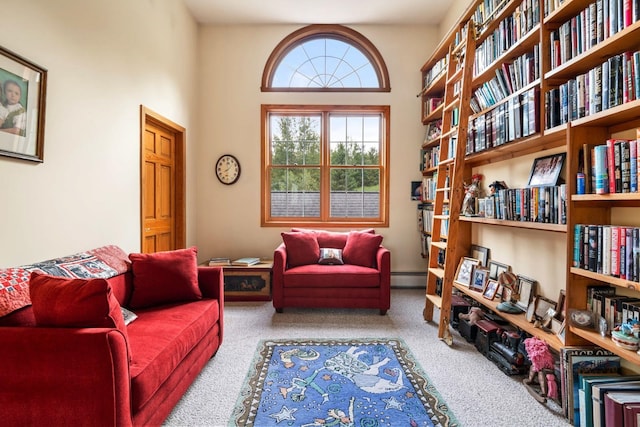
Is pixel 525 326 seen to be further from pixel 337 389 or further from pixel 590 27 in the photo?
pixel 590 27

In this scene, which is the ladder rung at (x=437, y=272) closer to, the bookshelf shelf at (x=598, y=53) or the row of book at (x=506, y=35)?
the bookshelf shelf at (x=598, y=53)

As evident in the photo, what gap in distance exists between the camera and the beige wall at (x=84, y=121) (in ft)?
6.12

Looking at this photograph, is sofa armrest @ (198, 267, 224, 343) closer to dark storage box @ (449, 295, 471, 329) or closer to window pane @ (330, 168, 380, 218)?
dark storage box @ (449, 295, 471, 329)

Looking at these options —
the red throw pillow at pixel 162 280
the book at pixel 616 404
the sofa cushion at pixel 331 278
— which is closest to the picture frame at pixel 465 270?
the sofa cushion at pixel 331 278

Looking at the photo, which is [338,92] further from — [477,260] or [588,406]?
[588,406]

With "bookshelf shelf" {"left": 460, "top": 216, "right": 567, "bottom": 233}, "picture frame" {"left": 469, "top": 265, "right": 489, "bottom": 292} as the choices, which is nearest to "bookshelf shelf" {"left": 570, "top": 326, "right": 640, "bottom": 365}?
"bookshelf shelf" {"left": 460, "top": 216, "right": 567, "bottom": 233}

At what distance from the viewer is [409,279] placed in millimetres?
4504

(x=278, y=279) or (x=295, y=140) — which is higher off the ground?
(x=295, y=140)

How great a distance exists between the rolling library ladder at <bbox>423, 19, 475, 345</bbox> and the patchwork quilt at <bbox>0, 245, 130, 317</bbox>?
8.63 ft

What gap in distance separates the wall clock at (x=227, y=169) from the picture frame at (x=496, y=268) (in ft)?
10.9

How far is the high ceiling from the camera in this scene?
13.0 feet

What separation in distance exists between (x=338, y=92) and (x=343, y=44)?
712mm

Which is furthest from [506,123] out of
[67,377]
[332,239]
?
[67,377]

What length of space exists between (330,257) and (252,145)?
199 centimetres
